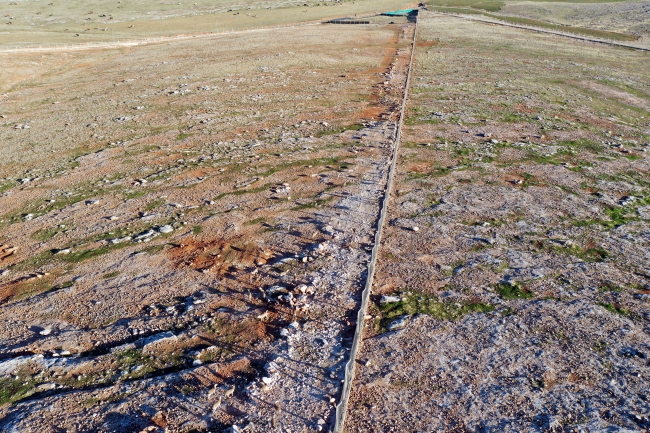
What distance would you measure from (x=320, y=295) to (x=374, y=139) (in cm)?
886

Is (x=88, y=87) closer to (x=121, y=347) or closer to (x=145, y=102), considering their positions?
(x=145, y=102)

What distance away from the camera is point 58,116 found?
21312 millimetres

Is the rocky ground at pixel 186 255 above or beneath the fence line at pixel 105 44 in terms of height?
above

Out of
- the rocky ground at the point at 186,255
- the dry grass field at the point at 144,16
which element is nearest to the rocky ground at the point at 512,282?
the rocky ground at the point at 186,255

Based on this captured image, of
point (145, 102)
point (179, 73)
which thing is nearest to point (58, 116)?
point (145, 102)

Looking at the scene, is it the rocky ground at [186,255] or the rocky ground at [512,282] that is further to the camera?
the rocky ground at [186,255]

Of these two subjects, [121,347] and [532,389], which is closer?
[532,389]

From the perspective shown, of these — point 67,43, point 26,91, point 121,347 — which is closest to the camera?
point 121,347

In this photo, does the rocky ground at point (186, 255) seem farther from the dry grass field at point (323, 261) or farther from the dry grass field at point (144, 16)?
the dry grass field at point (144, 16)

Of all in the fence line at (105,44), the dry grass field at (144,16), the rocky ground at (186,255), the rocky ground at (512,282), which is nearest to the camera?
the rocky ground at (512,282)

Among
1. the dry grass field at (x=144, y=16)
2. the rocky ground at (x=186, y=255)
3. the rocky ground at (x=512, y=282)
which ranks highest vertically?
the rocky ground at (x=512, y=282)

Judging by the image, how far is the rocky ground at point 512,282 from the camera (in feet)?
21.6

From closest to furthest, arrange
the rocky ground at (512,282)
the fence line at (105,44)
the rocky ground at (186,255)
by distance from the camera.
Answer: the rocky ground at (512,282)
the rocky ground at (186,255)
the fence line at (105,44)

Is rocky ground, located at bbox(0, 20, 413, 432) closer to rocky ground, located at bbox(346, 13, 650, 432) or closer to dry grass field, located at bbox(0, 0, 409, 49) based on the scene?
rocky ground, located at bbox(346, 13, 650, 432)
